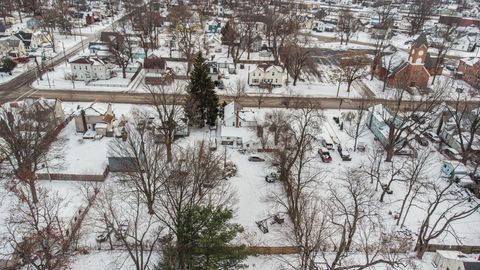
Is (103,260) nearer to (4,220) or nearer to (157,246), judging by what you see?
(157,246)

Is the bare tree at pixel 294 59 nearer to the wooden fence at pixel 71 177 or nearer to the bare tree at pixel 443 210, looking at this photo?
the bare tree at pixel 443 210

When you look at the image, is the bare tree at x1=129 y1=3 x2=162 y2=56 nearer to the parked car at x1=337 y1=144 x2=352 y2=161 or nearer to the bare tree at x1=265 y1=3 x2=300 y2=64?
the bare tree at x1=265 y1=3 x2=300 y2=64

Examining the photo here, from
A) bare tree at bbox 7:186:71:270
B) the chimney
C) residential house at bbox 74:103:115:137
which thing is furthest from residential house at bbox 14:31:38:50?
bare tree at bbox 7:186:71:270

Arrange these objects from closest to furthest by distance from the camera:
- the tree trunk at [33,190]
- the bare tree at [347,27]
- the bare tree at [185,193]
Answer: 1. the bare tree at [185,193]
2. the tree trunk at [33,190]
3. the bare tree at [347,27]

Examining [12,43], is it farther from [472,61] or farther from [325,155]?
[472,61]

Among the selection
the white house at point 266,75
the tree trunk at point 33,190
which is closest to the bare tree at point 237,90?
the white house at point 266,75

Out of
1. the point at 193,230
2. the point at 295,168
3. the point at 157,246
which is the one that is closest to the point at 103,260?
the point at 157,246
